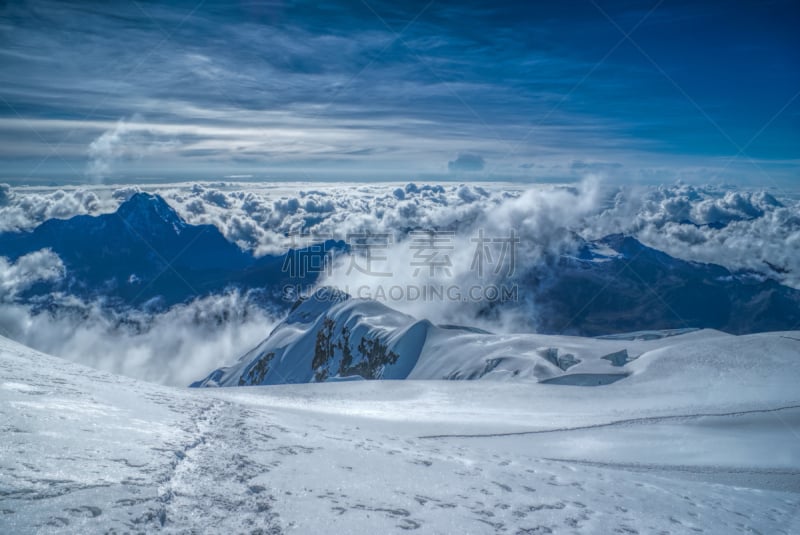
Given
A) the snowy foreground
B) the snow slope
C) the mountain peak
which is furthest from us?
the mountain peak

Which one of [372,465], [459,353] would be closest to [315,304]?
[459,353]

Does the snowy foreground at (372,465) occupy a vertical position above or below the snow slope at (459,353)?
above

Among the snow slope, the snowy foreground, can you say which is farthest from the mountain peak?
the snowy foreground

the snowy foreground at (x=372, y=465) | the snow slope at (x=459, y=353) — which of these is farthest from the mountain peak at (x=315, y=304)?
the snowy foreground at (x=372, y=465)

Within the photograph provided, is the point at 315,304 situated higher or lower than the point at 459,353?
higher

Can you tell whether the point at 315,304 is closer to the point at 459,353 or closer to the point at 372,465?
the point at 459,353

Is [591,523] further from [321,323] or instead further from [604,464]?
[321,323]

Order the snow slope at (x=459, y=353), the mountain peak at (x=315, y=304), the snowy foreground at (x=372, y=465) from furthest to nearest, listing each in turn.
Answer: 1. the mountain peak at (x=315, y=304)
2. the snow slope at (x=459, y=353)
3. the snowy foreground at (x=372, y=465)

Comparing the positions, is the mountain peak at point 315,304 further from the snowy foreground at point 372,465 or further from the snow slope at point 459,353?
the snowy foreground at point 372,465

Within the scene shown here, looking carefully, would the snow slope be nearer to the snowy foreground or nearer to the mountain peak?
the mountain peak

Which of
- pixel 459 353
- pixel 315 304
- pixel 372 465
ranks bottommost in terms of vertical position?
pixel 459 353
